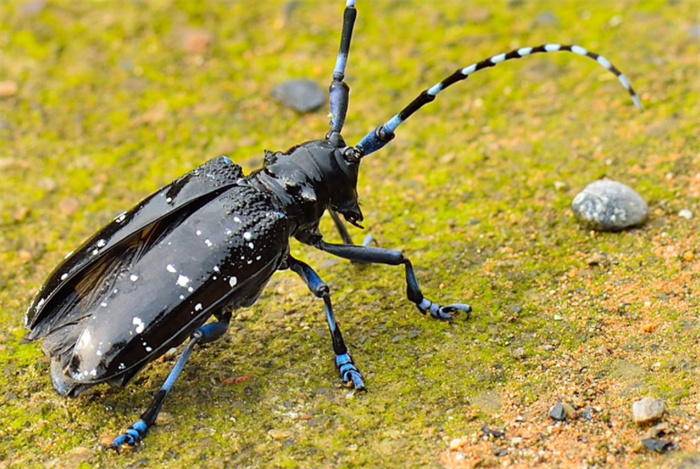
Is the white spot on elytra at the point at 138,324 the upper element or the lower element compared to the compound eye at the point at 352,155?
lower

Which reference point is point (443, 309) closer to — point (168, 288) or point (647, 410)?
point (647, 410)

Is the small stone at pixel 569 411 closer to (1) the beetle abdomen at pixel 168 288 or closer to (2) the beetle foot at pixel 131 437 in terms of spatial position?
(1) the beetle abdomen at pixel 168 288

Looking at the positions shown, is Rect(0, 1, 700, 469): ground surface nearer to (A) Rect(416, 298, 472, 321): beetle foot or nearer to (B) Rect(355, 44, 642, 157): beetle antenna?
(A) Rect(416, 298, 472, 321): beetle foot

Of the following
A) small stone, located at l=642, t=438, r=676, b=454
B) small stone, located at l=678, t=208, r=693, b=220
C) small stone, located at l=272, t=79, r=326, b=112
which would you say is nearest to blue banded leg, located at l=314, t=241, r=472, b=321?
small stone, located at l=642, t=438, r=676, b=454

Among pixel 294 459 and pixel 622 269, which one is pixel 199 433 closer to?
pixel 294 459

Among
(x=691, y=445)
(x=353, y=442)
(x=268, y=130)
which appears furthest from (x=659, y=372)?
(x=268, y=130)

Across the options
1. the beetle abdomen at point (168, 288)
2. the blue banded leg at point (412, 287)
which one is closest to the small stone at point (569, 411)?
the blue banded leg at point (412, 287)

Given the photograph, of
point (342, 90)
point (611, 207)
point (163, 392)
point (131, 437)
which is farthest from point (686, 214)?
point (131, 437)
